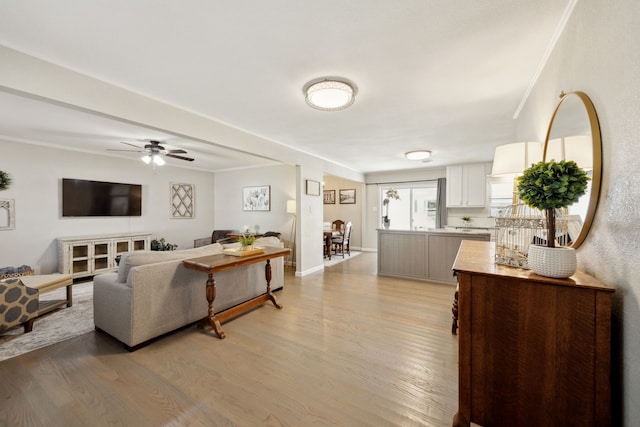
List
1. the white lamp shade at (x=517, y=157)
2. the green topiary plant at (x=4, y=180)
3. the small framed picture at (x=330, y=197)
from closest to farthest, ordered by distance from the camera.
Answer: the white lamp shade at (x=517, y=157) < the green topiary plant at (x=4, y=180) < the small framed picture at (x=330, y=197)

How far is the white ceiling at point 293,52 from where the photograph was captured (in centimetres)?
146

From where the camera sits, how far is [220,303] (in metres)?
3.00

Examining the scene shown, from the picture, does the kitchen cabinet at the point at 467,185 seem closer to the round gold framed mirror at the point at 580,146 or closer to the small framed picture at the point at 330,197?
the small framed picture at the point at 330,197

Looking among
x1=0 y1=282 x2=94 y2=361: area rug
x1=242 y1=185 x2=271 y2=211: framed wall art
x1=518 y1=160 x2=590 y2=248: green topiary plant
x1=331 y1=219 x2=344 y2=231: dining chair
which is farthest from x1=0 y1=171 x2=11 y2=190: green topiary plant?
x1=331 y1=219 x2=344 y2=231: dining chair

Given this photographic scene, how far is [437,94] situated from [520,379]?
239 centimetres

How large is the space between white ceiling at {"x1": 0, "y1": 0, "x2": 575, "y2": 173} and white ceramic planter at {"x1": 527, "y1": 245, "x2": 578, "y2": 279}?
1.37m

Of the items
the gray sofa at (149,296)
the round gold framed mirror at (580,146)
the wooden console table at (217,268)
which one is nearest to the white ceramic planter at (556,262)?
the round gold framed mirror at (580,146)

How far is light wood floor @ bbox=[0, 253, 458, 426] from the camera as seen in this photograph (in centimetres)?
155

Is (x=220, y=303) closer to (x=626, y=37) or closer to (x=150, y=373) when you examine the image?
(x=150, y=373)

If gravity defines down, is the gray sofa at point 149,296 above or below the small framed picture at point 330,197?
below

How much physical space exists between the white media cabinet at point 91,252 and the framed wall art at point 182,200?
48.2 inches

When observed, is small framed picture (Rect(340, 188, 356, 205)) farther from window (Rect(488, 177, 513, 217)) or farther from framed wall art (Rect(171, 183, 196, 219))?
framed wall art (Rect(171, 183, 196, 219))

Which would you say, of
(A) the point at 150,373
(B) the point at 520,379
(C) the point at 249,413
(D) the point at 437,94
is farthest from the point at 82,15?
(B) the point at 520,379

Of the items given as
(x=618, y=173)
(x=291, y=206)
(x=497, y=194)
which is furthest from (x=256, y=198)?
(x=618, y=173)
